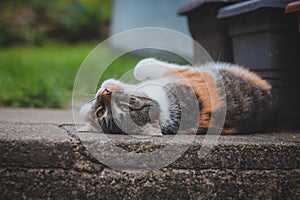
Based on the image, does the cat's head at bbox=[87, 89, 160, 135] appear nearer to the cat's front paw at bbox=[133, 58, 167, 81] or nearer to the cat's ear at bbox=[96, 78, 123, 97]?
the cat's ear at bbox=[96, 78, 123, 97]

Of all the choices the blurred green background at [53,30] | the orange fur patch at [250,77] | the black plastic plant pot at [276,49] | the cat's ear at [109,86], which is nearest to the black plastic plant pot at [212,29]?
the black plastic plant pot at [276,49]

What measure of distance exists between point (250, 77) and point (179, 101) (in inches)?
19.8

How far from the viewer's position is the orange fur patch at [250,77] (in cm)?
234

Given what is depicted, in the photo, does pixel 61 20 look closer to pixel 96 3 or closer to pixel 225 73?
pixel 96 3

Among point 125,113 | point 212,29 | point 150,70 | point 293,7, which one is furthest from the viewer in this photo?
point 212,29

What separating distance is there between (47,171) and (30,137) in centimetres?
14

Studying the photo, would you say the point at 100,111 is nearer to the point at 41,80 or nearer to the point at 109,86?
the point at 109,86

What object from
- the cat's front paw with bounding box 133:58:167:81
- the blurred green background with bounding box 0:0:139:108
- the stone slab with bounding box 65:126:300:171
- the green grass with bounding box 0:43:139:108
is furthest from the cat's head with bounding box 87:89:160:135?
the blurred green background with bounding box 0:0:139:108

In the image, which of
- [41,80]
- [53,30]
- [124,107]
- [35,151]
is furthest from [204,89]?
[53,30]

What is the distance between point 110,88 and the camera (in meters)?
1.97

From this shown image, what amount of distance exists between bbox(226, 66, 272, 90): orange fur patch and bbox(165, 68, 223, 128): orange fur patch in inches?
8.0

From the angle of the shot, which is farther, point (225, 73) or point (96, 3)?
point (96, 3)

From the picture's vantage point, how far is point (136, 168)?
1707 mm

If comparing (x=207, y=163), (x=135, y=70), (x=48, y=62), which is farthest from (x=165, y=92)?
(x=48, y=62)
